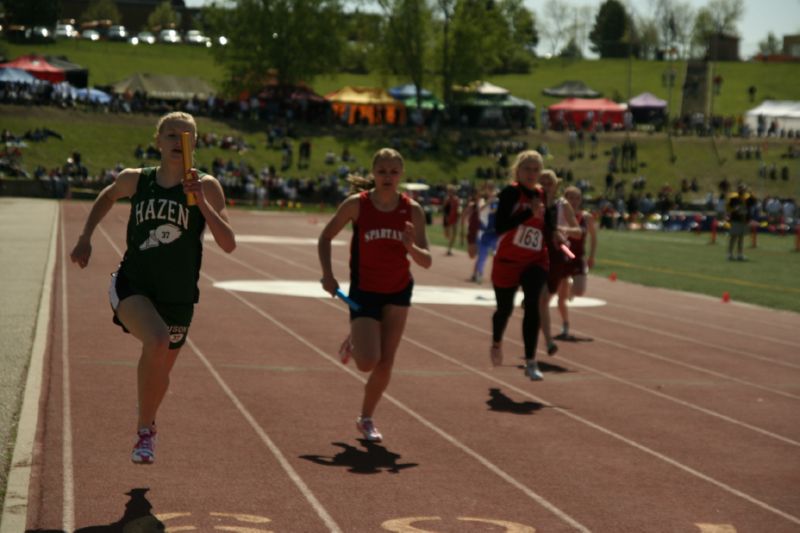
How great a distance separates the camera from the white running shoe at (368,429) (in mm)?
8844

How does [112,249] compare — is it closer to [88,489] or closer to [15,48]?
[88,489]

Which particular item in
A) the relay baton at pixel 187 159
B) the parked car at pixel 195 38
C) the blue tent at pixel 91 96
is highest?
the parked car at pixel 195 38

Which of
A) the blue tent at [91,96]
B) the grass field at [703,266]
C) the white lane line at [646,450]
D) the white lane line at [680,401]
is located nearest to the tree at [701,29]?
the blue tent at [91,96]

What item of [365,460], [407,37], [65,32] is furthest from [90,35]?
[365,460]

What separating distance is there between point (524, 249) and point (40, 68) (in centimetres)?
6487

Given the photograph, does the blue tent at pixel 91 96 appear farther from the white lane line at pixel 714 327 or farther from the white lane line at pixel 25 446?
the white lane line at pixel 25 446

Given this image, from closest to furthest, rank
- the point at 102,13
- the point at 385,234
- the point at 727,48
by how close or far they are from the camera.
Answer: the point at 385,234 → the point at 102,13 → the point at 727,48

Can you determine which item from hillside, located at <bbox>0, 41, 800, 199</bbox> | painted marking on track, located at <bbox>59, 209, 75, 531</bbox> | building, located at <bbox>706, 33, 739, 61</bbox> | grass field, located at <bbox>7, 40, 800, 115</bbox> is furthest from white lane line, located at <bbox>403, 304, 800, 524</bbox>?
building, located at <bbox>706, 33, 739, 61</bbox>

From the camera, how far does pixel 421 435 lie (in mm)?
9211

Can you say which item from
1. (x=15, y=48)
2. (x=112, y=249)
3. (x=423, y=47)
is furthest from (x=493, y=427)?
(x=15, y=48)

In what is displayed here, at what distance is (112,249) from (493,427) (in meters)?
19.4

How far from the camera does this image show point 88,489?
702 centimetres

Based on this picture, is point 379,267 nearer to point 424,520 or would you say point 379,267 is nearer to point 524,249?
point 424,520

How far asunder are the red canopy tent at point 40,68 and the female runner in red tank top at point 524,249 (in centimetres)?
6298
